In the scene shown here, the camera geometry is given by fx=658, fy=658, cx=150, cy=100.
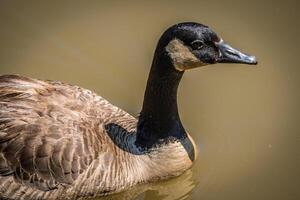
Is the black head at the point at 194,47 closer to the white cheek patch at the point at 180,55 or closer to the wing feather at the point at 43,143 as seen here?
the white cheek patch at the point at 180,55

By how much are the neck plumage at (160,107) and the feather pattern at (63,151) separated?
13 centimetres

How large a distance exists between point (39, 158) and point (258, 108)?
329 cm

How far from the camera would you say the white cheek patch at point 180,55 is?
A: 7094mm

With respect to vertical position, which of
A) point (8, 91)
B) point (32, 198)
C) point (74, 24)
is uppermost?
point (74, 24)

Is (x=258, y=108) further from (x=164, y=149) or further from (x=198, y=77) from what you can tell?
(x=164, y=149)

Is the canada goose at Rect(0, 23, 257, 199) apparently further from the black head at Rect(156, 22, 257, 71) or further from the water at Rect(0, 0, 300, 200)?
the water at Rect(0, 0, 300, 200)

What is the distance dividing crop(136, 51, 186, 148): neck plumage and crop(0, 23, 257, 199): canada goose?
11 mm

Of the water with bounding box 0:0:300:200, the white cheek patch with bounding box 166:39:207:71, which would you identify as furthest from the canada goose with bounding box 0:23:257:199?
the water with bounding box 0:0:300:200

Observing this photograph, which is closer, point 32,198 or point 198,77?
point 32,198

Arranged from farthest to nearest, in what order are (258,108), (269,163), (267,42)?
(267,42) < (258,108) < (269,163)

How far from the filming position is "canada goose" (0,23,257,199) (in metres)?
7.14

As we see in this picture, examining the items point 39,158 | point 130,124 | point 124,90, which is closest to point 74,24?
point 124,90

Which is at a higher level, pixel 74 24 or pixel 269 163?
pixel 74 24

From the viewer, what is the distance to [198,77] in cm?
929
